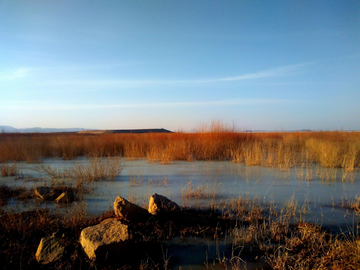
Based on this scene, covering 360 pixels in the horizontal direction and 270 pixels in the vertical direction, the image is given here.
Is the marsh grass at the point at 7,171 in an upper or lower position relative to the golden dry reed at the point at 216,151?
lower

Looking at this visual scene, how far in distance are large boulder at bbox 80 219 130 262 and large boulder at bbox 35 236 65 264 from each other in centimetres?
22

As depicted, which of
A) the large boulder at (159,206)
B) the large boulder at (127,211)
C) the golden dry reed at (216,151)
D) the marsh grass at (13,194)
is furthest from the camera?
the golden dry reed at (216,151)

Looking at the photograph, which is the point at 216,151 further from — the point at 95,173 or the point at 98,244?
the point at 98,244

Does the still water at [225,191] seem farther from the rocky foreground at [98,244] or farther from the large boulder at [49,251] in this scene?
the large boulder at [49,251]

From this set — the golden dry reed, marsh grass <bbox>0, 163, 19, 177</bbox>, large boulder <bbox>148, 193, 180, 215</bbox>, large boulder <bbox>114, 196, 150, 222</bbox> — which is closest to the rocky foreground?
large boulder <bbox>114, 196, 150, 222</bbox>

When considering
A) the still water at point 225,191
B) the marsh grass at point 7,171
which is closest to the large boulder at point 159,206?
the still water at point 225,191

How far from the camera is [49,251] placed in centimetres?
225

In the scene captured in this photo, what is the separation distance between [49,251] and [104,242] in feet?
1.78

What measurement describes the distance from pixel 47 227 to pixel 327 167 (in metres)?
8.17

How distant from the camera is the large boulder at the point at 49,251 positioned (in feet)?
7.23

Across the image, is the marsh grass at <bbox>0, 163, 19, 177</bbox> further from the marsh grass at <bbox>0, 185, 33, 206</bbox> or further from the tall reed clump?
the tall reed clump

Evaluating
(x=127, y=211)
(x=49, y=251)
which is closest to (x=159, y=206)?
(x=127, y=211)

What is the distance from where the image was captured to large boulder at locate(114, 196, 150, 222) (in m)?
3.01

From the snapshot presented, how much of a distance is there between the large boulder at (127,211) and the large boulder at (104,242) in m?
0.51
